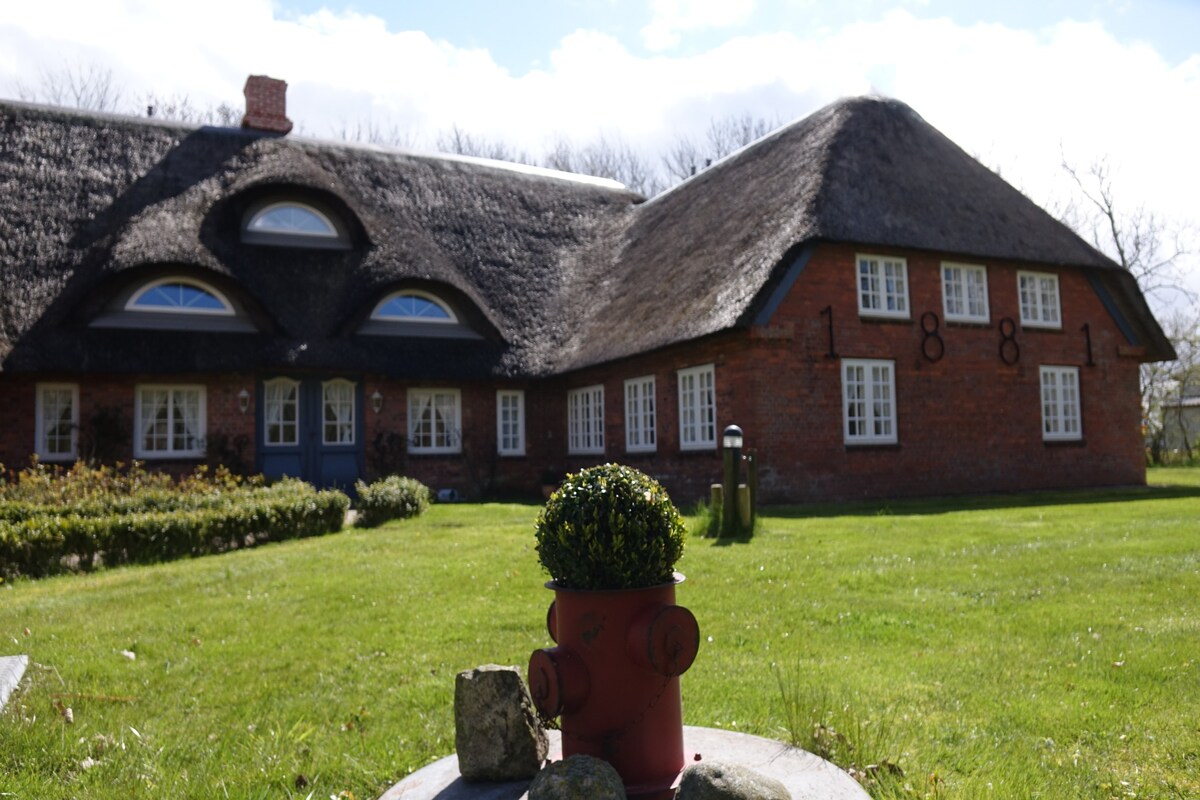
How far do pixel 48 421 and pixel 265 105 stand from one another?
374 inches

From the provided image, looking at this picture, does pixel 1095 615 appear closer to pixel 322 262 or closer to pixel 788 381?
pixel 788 381

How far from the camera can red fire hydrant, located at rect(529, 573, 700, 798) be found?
3312mm

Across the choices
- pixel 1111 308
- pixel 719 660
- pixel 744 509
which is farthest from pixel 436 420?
pixel 719 660

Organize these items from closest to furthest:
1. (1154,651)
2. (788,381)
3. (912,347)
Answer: (1154,651) → (788,381) → (912,347)

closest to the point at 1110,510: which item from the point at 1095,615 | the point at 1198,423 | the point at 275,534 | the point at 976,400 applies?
the point at 976,400

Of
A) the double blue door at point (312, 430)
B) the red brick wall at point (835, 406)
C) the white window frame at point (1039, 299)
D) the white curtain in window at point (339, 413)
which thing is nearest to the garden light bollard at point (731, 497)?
the red brick wall at point (835, 406)

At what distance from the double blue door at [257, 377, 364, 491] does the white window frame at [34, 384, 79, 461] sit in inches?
120

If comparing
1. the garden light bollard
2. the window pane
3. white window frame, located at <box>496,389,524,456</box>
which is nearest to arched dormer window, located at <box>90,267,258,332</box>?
the window pane

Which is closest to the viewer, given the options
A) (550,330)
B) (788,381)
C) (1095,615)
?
(1095,615)

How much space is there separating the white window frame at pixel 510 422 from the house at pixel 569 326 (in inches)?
2.0

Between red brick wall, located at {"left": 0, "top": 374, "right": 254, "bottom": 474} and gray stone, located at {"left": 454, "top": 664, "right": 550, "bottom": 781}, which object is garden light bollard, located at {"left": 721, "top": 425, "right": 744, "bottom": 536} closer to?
gray stone, located at {"left": 454, "top": 664, "right": 550, "bottom": 781}

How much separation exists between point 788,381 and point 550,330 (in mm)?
7051

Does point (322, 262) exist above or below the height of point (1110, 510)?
above

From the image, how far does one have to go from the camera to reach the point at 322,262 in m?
19.4
